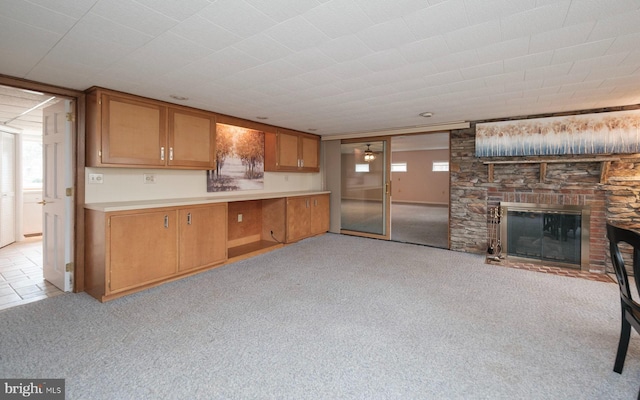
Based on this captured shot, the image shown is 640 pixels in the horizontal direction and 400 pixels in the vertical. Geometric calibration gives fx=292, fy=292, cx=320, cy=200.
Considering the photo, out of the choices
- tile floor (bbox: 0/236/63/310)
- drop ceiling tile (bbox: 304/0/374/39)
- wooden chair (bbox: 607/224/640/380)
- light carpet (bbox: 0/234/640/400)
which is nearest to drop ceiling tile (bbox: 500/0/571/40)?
drop ceiling tile (bbox: 304/0/374/39)

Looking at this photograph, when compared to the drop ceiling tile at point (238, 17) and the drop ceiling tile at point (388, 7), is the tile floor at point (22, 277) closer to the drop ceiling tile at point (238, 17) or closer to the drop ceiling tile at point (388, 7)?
the drop ceiling tile at point (238, 17)

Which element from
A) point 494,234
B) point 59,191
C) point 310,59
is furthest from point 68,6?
point 494,234

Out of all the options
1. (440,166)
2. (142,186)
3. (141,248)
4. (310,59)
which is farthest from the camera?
(440,166)

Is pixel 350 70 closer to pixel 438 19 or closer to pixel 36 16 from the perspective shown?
pixel 438 19

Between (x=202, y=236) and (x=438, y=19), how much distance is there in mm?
A: 3433

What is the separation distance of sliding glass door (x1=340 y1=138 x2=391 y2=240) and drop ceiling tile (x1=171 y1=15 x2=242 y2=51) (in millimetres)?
4194

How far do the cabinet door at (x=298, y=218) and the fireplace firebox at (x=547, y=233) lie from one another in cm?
337

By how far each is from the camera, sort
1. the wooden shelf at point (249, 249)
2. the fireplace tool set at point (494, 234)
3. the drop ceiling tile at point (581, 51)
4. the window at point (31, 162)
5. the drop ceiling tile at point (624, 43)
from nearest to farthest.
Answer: the drop ceiling tile at point (624, 43)
the drop ceiling tile at point (581, 51)
the wooden shelf at point (249, 249)
the fireplace tool set at point (494, 234)
the window at point (31, 162)

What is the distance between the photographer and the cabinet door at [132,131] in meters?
3.15

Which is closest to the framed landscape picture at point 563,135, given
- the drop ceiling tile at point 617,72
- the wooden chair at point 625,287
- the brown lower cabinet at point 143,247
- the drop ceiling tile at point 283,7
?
the drop ceiling tile at point 617,72

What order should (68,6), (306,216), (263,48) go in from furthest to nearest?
(306,216) → (263,48) → (68,6)

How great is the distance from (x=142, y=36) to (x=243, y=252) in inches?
129

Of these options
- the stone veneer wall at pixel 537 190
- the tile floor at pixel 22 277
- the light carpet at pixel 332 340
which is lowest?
the light carpet at pixel 332 340

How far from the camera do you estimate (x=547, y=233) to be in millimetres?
4340
